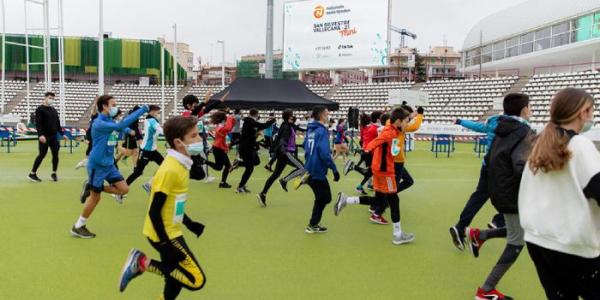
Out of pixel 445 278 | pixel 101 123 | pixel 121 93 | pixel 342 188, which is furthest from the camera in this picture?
pixel 121 93

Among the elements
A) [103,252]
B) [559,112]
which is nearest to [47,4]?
[103,252]

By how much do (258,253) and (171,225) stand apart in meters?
2.26

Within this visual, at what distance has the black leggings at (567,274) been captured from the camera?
8.14 ft

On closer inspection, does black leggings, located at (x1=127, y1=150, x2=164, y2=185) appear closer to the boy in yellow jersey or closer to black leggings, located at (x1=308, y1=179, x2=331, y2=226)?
black leggings, located at (x1=308, y1=179, x2=331, y2=226)

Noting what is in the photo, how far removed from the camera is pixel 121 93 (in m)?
42.6

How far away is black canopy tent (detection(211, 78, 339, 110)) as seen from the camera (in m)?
17.4

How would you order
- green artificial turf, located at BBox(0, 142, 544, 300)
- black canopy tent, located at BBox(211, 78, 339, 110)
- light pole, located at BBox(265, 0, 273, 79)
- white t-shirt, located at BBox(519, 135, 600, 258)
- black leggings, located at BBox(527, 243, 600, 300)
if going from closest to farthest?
white t-shirt, located at BBox(519, 135, 600, 258), black leggings, located at BBox(527, 243, 600, 300), green artificial turf, located at BBox(0, 142, 544, 300), black canopy tent, located at BBox(211, 78, 339, 110), light pole, located at BBox(265, 0, 273, 79)

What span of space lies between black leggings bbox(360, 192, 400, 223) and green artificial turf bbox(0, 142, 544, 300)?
308mm

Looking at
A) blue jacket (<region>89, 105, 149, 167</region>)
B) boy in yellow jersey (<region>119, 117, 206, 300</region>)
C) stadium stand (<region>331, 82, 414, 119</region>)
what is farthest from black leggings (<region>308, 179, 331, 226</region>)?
stadium stand (<region>331, 82, 414, 119</region>)

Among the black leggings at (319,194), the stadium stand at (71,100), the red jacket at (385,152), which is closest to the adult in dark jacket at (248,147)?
the black leggings at (319,194)

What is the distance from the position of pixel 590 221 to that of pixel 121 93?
43.8 metres

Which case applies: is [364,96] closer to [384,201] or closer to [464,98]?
[464,98]

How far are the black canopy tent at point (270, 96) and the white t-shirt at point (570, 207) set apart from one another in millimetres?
14798

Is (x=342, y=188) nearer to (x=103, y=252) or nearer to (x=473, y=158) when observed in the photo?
(x=103, y=252)
